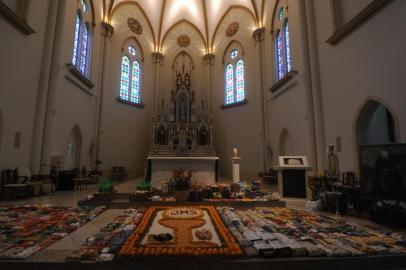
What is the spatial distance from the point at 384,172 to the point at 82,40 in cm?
1374

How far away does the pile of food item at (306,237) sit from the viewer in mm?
3116

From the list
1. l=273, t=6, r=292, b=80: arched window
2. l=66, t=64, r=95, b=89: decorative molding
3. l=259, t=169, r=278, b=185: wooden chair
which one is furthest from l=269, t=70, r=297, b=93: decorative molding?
l=66, t=64, r=95, b=89: decorative molding

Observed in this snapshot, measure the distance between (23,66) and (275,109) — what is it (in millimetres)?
11247

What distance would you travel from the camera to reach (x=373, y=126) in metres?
8.03

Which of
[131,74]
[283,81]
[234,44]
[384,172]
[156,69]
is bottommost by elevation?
[384,172]

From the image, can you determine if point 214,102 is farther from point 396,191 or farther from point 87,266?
point 87,266

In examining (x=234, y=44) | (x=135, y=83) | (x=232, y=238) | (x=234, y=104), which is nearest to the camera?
(x=232, y=238)

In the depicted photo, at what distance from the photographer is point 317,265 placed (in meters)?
2.95

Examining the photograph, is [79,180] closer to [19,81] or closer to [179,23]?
[19,81]

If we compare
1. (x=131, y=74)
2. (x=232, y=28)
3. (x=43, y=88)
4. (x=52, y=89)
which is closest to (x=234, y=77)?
(x=232, y=28)

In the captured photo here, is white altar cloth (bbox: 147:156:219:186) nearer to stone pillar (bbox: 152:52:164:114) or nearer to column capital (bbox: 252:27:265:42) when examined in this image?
stone pillar (bbox: 152:52:164:114)

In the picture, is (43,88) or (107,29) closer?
(43,88)

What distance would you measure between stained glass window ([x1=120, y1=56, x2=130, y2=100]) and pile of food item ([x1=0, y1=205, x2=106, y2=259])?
10.5 metres

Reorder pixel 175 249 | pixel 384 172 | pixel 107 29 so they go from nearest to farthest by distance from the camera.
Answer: pixel 175 249, pixel 384 172, pixel 107 29
